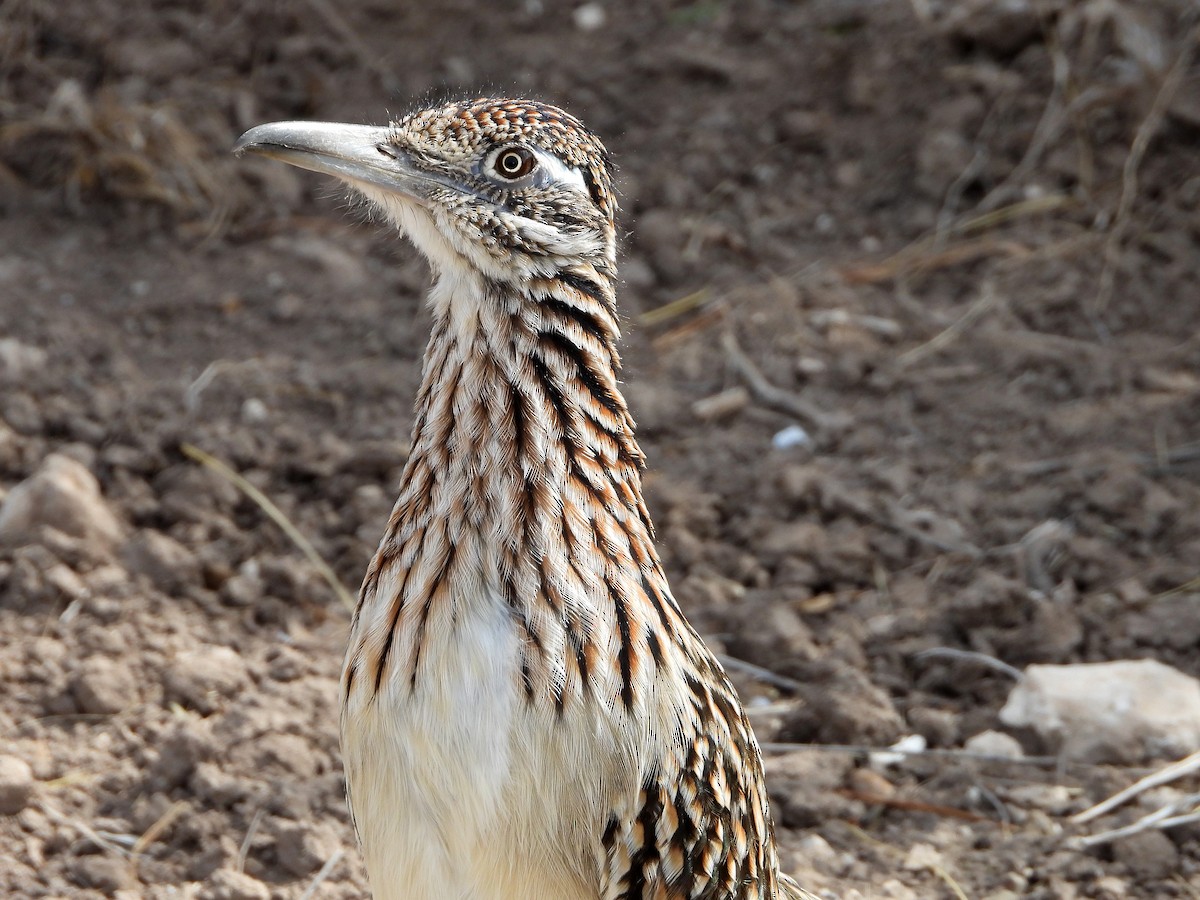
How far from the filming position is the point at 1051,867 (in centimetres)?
417

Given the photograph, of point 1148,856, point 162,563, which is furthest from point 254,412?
point 1148,856

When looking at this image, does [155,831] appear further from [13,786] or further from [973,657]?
[973,657]

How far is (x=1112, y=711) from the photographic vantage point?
4.51m

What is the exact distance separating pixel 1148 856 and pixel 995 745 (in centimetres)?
59

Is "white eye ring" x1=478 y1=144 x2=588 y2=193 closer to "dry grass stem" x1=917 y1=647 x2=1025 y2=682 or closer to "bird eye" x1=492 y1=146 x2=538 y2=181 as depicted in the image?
"bird eye" x1=492 y1=146 x2=538 y2=181

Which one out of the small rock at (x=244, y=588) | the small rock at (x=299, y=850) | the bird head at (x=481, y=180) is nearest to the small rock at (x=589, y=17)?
the small rock at (x=244, y=588)

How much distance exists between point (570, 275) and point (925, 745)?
2.14 meters

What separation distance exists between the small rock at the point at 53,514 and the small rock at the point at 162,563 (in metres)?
0.11

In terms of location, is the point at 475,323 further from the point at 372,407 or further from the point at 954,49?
the point at 954,49

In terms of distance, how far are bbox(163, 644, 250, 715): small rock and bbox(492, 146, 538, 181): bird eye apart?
195cm

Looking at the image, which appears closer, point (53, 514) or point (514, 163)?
point (514, 163)

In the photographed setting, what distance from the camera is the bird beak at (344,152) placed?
311cm

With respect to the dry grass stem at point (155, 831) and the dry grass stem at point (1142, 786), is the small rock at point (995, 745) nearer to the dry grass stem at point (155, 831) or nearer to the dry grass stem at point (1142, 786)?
the dry grass stem at point (1142, 786)

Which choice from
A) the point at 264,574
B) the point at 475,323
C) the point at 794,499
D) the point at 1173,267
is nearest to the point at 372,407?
the point at 264,574
